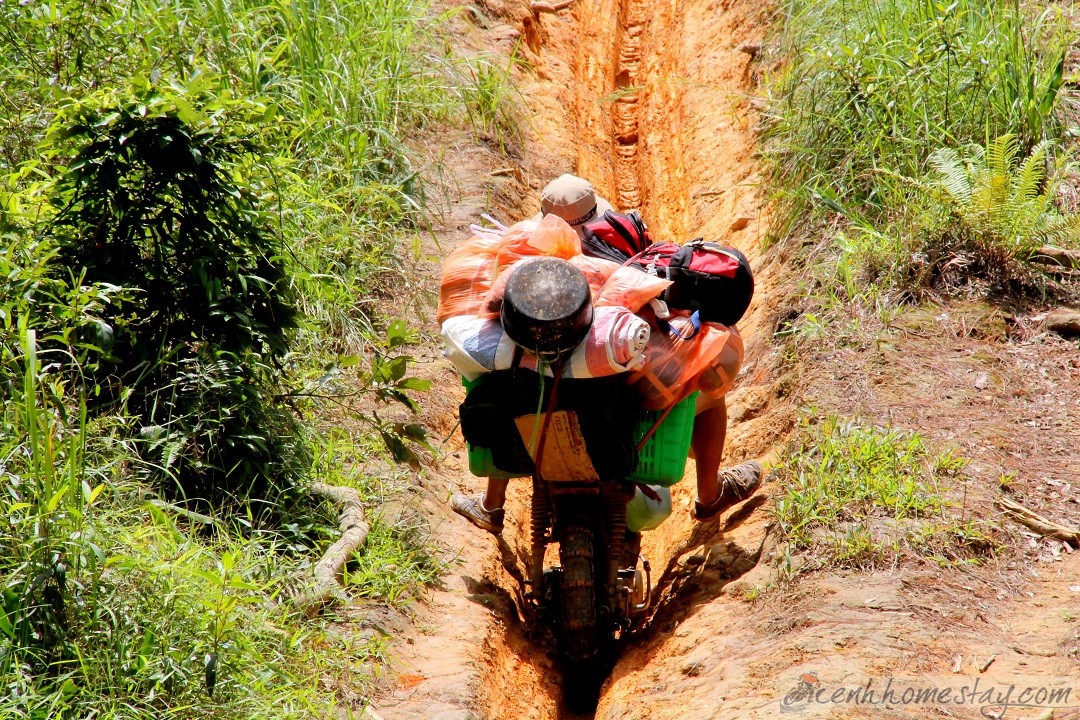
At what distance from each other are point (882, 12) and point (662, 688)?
4.71m

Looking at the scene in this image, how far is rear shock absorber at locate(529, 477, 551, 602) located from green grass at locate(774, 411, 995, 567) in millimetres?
964

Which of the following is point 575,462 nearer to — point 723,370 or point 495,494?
point 495,494

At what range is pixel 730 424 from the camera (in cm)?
585

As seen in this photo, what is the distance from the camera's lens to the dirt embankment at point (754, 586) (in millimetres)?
3605

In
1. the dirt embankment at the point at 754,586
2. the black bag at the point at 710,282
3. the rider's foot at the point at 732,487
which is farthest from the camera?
the rider's foot at the point at 732,487

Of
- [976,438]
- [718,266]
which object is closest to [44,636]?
[718,266]

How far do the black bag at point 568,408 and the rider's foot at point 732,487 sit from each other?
78 centimetres

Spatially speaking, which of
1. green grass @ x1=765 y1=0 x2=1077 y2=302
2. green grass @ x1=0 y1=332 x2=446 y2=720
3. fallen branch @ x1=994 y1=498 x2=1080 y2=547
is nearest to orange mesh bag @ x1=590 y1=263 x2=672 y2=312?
green grass @ x1=0 y1=332 x2=446 y2=720

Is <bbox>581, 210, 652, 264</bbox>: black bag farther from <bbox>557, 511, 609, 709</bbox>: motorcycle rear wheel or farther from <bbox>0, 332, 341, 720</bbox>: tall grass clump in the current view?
<bbox>0, 332, 341, 720</bbox>: tall grass clump

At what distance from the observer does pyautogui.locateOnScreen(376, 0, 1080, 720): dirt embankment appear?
361cm

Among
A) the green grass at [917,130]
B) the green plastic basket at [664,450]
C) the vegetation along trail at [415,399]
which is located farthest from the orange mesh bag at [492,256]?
the green grass at [917,130]

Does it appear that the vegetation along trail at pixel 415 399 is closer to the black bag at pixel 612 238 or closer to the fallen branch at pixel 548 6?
the black bag at pixel 612 238

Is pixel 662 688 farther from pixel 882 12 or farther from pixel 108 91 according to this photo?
pixel 882 12

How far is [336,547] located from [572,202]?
1.78m
